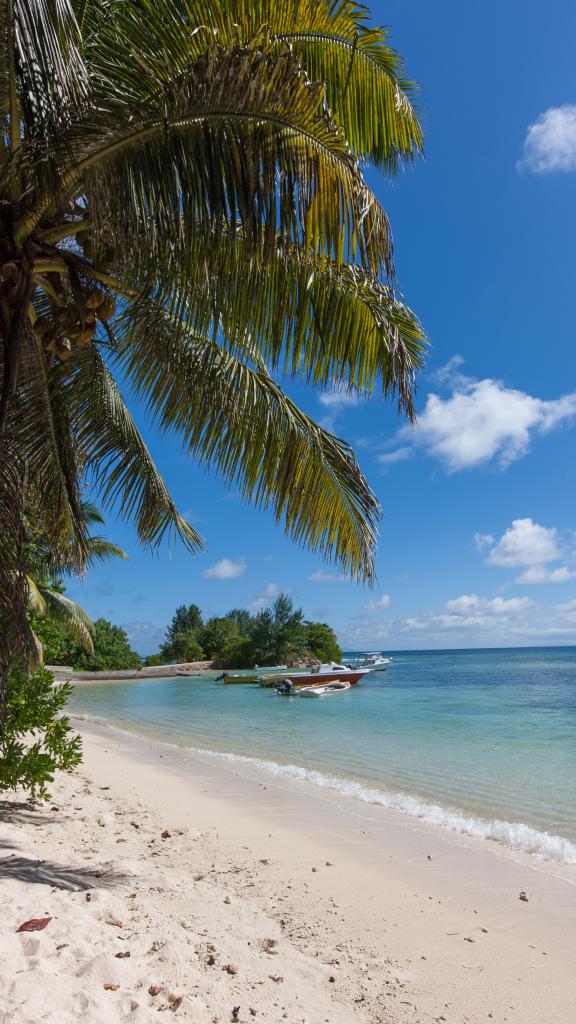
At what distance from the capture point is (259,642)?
62156mm

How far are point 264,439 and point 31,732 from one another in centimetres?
345

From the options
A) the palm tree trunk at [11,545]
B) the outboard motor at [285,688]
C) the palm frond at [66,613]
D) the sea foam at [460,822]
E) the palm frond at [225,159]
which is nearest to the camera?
the palm frond at [225,159]

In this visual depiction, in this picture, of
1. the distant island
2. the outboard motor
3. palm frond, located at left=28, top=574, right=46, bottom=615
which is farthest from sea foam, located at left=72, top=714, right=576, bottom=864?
the distant island

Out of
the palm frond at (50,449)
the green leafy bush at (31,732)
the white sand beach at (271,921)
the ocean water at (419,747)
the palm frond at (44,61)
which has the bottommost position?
the ocean water at (419,747)

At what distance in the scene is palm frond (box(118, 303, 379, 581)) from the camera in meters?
4.76

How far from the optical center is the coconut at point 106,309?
3.79m

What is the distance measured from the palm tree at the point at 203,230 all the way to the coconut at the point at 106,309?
3 centimetres

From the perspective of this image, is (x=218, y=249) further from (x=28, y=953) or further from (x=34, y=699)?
(x=34, y=699)

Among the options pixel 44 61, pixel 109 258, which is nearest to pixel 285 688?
pixel 109 258

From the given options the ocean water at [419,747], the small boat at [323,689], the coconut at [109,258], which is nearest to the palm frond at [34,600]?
the ocean water at [419,747]

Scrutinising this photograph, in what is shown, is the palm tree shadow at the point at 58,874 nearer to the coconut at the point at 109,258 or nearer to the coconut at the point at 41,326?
the coconut at the point at 41,326

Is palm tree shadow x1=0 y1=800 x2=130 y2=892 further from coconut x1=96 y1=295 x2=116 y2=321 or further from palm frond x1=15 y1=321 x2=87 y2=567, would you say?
coconut x1=96 y1=295 x2=116 y2=321

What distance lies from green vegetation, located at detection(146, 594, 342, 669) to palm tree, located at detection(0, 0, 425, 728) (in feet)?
189

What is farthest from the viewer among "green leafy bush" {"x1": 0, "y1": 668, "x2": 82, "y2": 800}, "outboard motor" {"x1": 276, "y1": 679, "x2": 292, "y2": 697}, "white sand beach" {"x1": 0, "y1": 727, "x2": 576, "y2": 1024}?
"outboard motor" {"x1": 276, "y1": 679, "x2": 292, "y2": 697}
